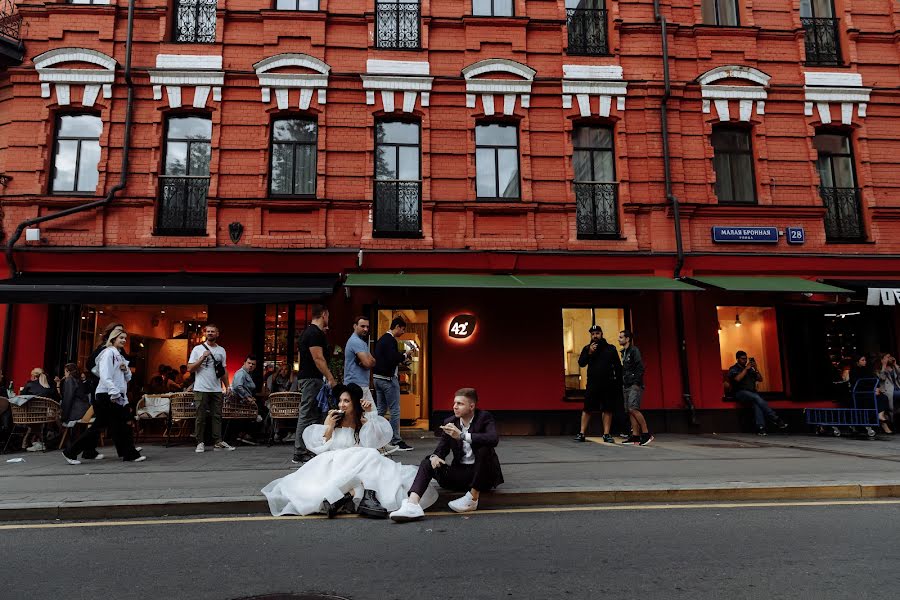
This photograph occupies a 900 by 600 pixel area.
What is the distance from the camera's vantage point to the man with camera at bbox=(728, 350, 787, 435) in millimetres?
11516

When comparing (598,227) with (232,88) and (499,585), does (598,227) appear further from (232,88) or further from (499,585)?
(499,585)

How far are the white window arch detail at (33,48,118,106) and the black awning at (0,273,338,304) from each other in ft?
13.1

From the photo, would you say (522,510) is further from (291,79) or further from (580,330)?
(291,79)

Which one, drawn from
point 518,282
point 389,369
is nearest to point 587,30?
point 518,282

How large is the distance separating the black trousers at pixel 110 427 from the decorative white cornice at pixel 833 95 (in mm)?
14813

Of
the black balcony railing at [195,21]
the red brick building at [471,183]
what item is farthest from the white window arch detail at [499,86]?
the black balcony railing at [195,21]

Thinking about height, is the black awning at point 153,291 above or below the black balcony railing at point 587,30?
below

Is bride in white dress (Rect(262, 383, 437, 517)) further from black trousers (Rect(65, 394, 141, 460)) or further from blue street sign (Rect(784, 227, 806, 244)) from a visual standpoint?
blue street sign (Rect(784, 227, 806, 244))

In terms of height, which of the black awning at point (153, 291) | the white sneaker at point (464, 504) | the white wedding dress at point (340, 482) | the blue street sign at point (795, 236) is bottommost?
the white sneaker at point (464, 504)

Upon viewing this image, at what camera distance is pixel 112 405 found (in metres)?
8.09

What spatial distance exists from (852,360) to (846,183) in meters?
4.09

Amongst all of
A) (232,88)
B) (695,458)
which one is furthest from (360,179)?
(695,458)

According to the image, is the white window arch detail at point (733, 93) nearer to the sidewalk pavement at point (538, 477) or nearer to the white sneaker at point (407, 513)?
the sidewalk pavement at point (538, 477)

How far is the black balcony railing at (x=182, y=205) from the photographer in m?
11.8
